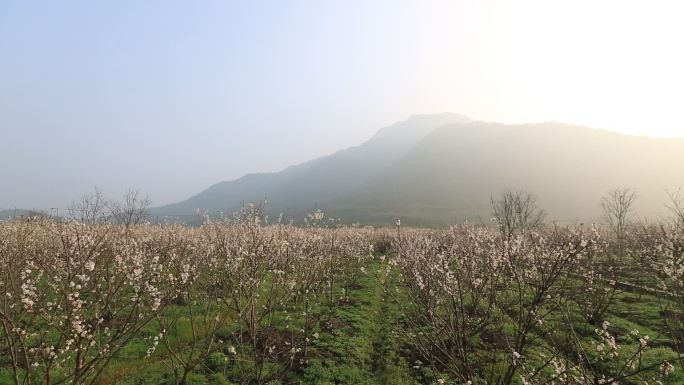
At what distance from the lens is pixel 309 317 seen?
69.7ft

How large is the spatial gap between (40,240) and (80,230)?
1673 cm

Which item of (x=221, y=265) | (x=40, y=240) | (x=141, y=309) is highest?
(x=40, y=240)

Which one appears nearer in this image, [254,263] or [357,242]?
[254,263]

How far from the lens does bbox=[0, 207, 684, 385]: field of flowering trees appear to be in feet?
34.9

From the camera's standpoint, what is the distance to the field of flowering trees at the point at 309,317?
10641 millimetres

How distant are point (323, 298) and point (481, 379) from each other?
1291cm

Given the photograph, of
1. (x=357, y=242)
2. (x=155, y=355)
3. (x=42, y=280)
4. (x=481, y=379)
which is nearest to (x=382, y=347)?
(x=481, y=379)

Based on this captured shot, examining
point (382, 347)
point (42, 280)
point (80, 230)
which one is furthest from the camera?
point (42, 280)

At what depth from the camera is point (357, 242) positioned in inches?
1672

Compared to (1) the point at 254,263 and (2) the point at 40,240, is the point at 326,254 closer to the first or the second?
(1) the point at 254,263

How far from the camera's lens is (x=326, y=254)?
1066 inches

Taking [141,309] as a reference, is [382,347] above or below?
below

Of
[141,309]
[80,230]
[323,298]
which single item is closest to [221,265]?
[141,309]

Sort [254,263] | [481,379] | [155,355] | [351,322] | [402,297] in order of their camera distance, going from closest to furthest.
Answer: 1. [254,263]
2. [481,379]
3. [155,355]
4. [351,322]
5. [402,297]
